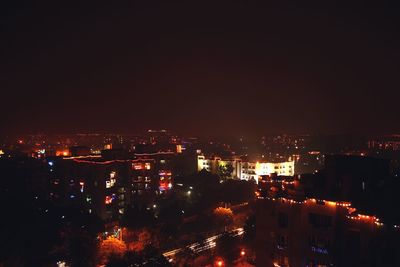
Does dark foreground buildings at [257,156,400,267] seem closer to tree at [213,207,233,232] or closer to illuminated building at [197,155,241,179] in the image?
tree at [213,207,233,232]

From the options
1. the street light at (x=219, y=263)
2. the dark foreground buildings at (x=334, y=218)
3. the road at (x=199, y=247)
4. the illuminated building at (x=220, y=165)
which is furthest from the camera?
the illuminated building at (x=220, y=165)

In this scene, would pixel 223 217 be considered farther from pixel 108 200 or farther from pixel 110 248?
pixel 108 200

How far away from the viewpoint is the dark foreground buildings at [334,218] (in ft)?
43.3

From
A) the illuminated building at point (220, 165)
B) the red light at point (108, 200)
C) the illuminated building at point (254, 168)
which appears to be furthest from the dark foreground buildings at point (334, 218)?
the illuminated building at point (220, 165)

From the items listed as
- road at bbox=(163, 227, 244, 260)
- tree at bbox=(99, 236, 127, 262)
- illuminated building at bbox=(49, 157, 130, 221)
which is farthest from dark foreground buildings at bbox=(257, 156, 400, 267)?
illuminated building at bbox=(49, 157, 130, 221)

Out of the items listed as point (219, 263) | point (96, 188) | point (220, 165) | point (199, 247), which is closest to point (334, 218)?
point (219, 263)

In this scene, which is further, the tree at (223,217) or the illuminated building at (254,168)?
the illuminated building at (254,168)

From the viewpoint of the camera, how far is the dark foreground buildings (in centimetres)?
1321

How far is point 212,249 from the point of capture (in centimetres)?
2433

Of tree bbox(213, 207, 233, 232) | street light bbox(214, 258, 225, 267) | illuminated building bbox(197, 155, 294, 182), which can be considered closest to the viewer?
street light bbox(214, 258, 225, 267)

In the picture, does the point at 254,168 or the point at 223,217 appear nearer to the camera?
the point at 223,217

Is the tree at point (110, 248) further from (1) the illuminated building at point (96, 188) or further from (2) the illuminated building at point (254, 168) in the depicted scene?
(2) the illuminated building at point (254, 168)

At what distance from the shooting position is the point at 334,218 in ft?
48.2

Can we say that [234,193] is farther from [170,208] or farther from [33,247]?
[33,247]
